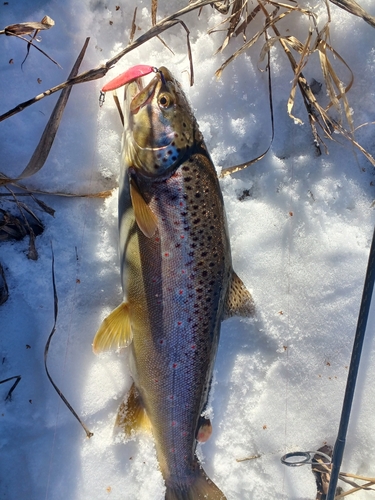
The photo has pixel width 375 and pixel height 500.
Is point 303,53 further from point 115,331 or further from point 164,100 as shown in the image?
point 115,331

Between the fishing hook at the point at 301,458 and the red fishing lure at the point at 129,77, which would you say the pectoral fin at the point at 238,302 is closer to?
the fishing hook at the point at 301,458

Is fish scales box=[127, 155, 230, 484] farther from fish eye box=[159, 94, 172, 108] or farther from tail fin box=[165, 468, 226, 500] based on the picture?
fish eye box=[159, 94, 172, 108]

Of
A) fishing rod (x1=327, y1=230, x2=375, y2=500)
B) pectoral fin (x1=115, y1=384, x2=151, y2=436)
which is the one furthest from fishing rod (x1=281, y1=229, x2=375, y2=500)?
pectoral fin (x1=115, y1=384, x2=151, y2=436)

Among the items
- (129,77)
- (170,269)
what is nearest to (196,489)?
(170,269)

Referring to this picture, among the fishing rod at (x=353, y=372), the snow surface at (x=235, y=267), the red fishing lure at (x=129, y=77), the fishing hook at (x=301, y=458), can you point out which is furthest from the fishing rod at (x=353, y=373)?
the red fishing lure at (x=129, y=77)

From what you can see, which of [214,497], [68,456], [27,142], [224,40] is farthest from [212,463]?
[224,40]

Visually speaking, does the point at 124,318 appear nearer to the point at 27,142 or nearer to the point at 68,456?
the point at 68,456

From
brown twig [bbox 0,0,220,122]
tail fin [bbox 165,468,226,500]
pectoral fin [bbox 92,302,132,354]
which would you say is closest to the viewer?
brown twig [bbox 0,0,220,122]
